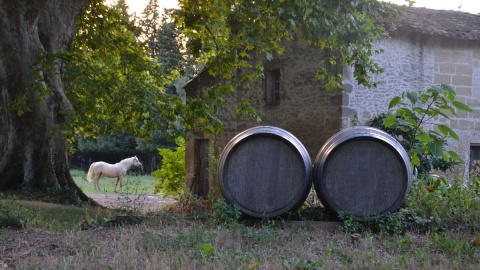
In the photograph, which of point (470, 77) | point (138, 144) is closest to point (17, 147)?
point (470, 77)

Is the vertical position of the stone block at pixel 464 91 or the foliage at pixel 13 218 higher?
the stone block at pixel 464 91

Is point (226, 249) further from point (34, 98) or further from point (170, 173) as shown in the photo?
point (170, 173)

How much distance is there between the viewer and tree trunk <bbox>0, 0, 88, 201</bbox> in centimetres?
1158

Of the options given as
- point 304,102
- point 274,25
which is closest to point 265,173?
point 274,25

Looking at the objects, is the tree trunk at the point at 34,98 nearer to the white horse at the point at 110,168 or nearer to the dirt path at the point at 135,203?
the dirt path at the point at 135,203

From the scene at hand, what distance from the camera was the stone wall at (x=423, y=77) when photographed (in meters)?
14.9

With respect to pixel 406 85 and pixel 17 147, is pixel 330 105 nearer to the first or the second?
pixel 406 85

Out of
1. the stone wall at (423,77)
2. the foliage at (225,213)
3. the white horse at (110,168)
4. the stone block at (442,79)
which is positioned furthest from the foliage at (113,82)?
the white horse at (110,168)

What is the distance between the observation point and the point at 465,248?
5.98 metres

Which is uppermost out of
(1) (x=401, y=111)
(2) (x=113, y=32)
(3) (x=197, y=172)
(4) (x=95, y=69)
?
(2) (x=113, y=32)

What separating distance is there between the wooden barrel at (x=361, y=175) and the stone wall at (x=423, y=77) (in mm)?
6840

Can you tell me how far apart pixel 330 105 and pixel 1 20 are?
23.8ft

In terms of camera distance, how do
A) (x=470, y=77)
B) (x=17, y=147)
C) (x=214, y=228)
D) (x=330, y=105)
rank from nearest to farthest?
Result: (x=214, y=228)
(x=17, y=147)
(x=330, y=105)
(x=470, y=77)

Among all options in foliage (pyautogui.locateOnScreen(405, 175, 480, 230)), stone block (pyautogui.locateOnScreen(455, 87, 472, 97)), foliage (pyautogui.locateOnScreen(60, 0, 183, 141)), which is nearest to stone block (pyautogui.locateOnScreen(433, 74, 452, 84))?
stone block (pyautogui.locateOnScreen(455, 87, 472, 97))
